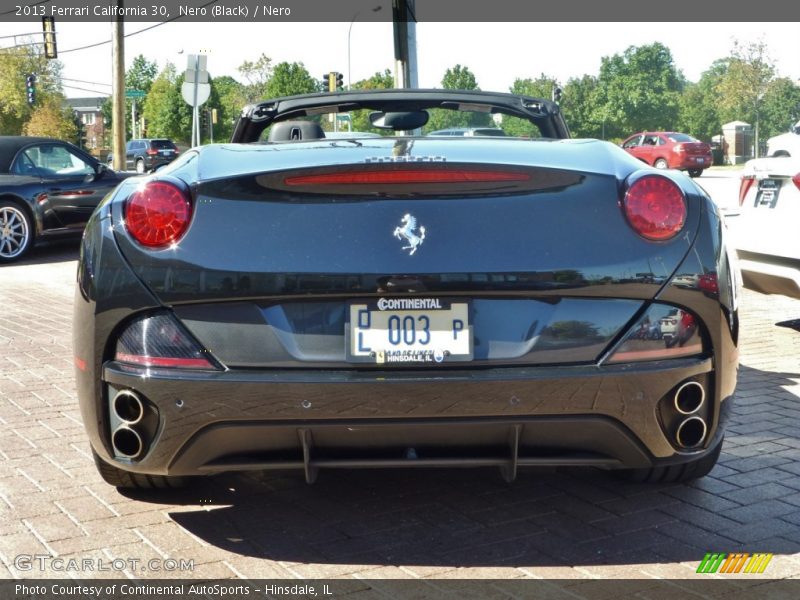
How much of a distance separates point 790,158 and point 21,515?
514 centimetres

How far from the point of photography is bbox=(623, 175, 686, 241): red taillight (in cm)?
302

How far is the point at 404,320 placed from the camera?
2.93 metres

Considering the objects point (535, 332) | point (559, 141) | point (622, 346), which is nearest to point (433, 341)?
point (535, 332)

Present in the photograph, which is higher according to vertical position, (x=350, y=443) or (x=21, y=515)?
(x=350, y=443)

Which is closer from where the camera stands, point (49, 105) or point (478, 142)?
point (478, 142)

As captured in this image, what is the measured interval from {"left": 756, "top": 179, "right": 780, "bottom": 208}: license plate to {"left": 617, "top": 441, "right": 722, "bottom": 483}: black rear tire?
3.55 m

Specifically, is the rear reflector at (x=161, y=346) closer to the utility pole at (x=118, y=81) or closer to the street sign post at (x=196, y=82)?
the street sign post at (x=196, y=82)

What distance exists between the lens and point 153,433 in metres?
3.03

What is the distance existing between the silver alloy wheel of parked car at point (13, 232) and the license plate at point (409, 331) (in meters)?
11.2

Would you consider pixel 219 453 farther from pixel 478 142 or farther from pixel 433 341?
pixel 478 142

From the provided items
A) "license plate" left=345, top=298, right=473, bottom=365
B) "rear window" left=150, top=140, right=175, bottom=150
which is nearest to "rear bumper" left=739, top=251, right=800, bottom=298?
"license plate" left=345, top=298, right=473, bottom=365

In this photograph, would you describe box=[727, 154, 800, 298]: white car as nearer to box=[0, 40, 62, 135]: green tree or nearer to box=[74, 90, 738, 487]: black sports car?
box=[74, 90, 738, 487]: black sports car

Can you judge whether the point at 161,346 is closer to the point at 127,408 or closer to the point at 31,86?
the point at 127,408

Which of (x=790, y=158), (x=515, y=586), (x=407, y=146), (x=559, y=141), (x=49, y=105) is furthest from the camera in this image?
(x=49, y=105)
